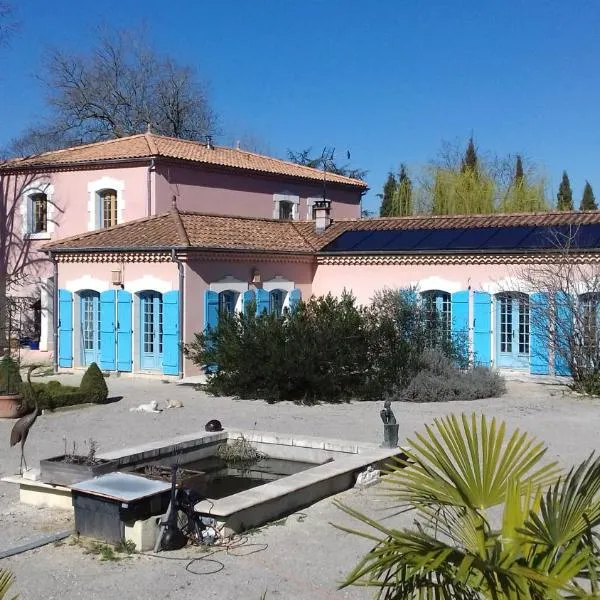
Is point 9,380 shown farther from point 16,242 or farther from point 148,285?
point 16,242

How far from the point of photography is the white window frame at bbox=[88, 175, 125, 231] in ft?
76.8

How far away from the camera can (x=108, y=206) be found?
24109mm

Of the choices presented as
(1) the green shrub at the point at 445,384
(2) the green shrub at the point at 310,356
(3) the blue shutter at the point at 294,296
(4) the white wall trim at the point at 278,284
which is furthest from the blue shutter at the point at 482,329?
(4) the white wall trim at the point at 278,284

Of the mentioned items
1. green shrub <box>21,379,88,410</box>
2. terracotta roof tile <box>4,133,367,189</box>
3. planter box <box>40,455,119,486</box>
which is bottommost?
planter box <box>40,455,119,486</box>

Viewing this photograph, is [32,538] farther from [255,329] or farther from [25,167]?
[25,167]

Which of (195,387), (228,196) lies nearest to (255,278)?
A: (195,387)

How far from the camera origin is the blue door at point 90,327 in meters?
20.3

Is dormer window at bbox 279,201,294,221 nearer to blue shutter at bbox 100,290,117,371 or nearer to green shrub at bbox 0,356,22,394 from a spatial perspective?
blue shutter at bbox 100,290,117,371

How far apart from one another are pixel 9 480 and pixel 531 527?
6.81 meters

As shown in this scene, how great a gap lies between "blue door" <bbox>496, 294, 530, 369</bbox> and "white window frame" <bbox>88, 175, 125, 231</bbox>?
11144mm

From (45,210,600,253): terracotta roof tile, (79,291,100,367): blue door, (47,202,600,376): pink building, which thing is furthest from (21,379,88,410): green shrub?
(79,291,100,367): blue door

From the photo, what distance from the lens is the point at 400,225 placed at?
22.9 meters

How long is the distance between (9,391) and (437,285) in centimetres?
1065

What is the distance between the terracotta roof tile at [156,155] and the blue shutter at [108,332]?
4.95 metres
